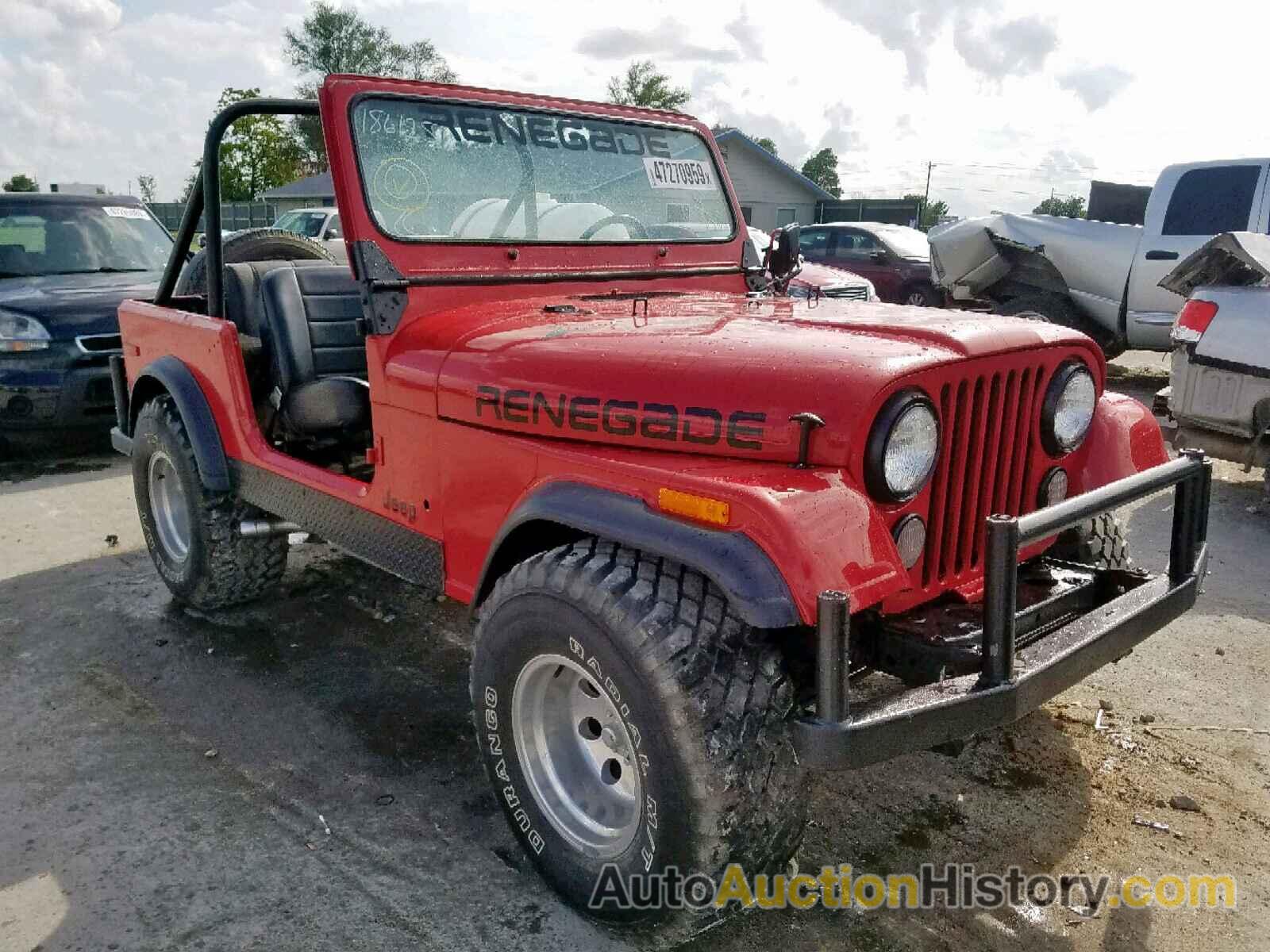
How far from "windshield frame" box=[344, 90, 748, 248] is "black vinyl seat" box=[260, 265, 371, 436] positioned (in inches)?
21.3

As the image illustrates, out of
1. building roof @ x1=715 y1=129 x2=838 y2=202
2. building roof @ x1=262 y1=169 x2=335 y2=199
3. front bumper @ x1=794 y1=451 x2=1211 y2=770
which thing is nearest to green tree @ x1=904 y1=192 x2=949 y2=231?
building roof @ x1=715 y1=129 x2=838 y2=202

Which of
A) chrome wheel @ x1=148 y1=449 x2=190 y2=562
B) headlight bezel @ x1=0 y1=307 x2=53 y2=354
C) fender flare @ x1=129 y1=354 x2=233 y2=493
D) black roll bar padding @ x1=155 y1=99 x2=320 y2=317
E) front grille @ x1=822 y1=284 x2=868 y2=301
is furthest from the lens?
front grille @ x1=822 y1=284 x2=868 y2=301

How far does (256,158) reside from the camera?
118ft

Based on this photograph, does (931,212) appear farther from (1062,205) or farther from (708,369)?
(708,369)

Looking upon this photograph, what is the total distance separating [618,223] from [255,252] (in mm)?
1981

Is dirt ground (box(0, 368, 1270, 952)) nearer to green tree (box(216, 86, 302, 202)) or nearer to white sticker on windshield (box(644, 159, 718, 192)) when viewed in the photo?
white sticker on windshield (box(644, 159, 718, 192))

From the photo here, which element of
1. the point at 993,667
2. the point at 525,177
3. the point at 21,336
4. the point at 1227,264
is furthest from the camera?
the point at 21,336

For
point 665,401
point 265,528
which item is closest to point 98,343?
point 265,528

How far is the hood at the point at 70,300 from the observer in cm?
686

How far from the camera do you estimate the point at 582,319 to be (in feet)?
9.70

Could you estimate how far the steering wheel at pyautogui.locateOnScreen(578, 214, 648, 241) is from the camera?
3596mm

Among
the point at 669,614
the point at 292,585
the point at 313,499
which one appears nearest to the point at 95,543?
the point at 292,585

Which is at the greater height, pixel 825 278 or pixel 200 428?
pixel 825 278

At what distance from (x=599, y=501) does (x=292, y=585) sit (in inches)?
116
